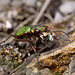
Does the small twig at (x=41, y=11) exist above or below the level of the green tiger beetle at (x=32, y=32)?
above

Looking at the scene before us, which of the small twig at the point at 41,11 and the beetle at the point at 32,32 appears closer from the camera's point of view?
the beetle at the point at 32,32

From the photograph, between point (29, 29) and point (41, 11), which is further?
point (41, 11)

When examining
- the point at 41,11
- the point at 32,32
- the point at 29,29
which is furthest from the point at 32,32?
the point at 41,11

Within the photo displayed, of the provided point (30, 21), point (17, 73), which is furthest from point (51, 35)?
point (30, 21)

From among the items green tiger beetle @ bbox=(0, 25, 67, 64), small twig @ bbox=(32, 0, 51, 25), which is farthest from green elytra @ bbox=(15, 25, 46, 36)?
small twig @ bbox=(32, 0, 51, 25)

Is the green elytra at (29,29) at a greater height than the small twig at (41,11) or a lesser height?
lesser

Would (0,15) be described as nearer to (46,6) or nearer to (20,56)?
(46,6)

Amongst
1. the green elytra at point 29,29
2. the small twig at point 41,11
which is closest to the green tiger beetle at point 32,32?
the green elytra at point 29,29

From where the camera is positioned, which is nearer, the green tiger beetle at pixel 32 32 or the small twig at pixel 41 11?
the green tiger beetle at pixel 32 32

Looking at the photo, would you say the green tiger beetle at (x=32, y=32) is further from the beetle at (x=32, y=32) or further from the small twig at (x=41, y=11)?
the small twig at (x=41, y=11)

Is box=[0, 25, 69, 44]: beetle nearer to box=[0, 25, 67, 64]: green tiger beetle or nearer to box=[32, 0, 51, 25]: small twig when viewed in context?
box=[0, 25, 67, 64]: green tiger beetle

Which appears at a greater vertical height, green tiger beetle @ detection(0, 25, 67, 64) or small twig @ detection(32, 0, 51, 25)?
small twig @ detection(32, 0, 51, 25)

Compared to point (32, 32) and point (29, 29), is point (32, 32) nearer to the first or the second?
point (32, 32)
